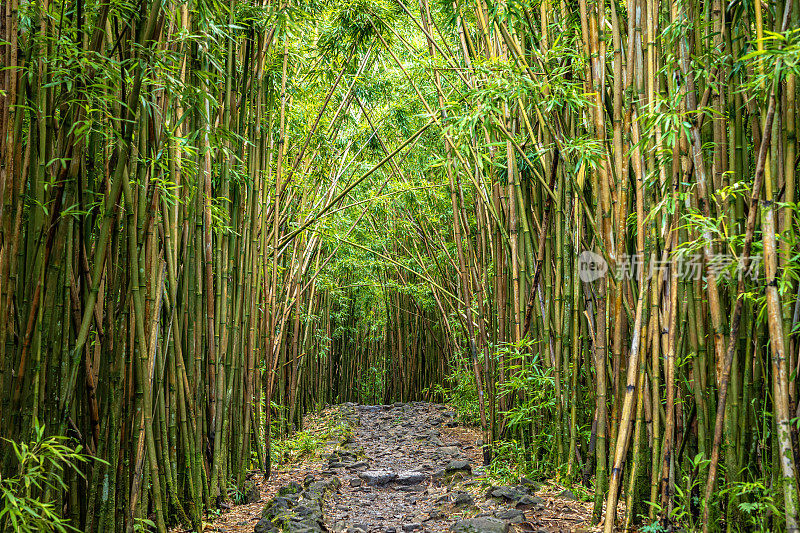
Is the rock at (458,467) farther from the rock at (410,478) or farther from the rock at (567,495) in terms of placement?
the rock at (567,495)

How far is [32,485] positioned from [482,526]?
1581 millimetres

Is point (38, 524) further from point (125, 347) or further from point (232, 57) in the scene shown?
point (232, 57)

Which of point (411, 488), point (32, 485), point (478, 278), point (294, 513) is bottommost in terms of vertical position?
point (411, 488)

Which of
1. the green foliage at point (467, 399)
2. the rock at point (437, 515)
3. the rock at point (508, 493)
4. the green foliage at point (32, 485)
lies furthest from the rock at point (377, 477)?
the green foliage at point (32, 485)

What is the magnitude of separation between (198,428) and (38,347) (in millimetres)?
969

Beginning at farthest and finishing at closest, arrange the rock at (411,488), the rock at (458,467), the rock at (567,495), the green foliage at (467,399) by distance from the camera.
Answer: the green foliage at (467,399), the rock at (411,488), the rock at (458,467), the rock at (567,495)

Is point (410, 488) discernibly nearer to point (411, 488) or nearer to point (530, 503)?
point (411, 488)

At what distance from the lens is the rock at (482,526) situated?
7.38ft

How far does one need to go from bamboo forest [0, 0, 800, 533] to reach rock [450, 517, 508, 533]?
0.01m

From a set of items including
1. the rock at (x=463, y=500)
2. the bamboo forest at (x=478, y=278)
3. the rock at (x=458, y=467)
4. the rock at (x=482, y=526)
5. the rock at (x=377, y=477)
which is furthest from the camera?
the rock at (x=377, y=477)

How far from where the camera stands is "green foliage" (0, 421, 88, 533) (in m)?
1.50

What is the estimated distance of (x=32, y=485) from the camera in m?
1.74

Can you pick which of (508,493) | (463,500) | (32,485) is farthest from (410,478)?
(32,485)

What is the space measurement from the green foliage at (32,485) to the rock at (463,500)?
180 cm
